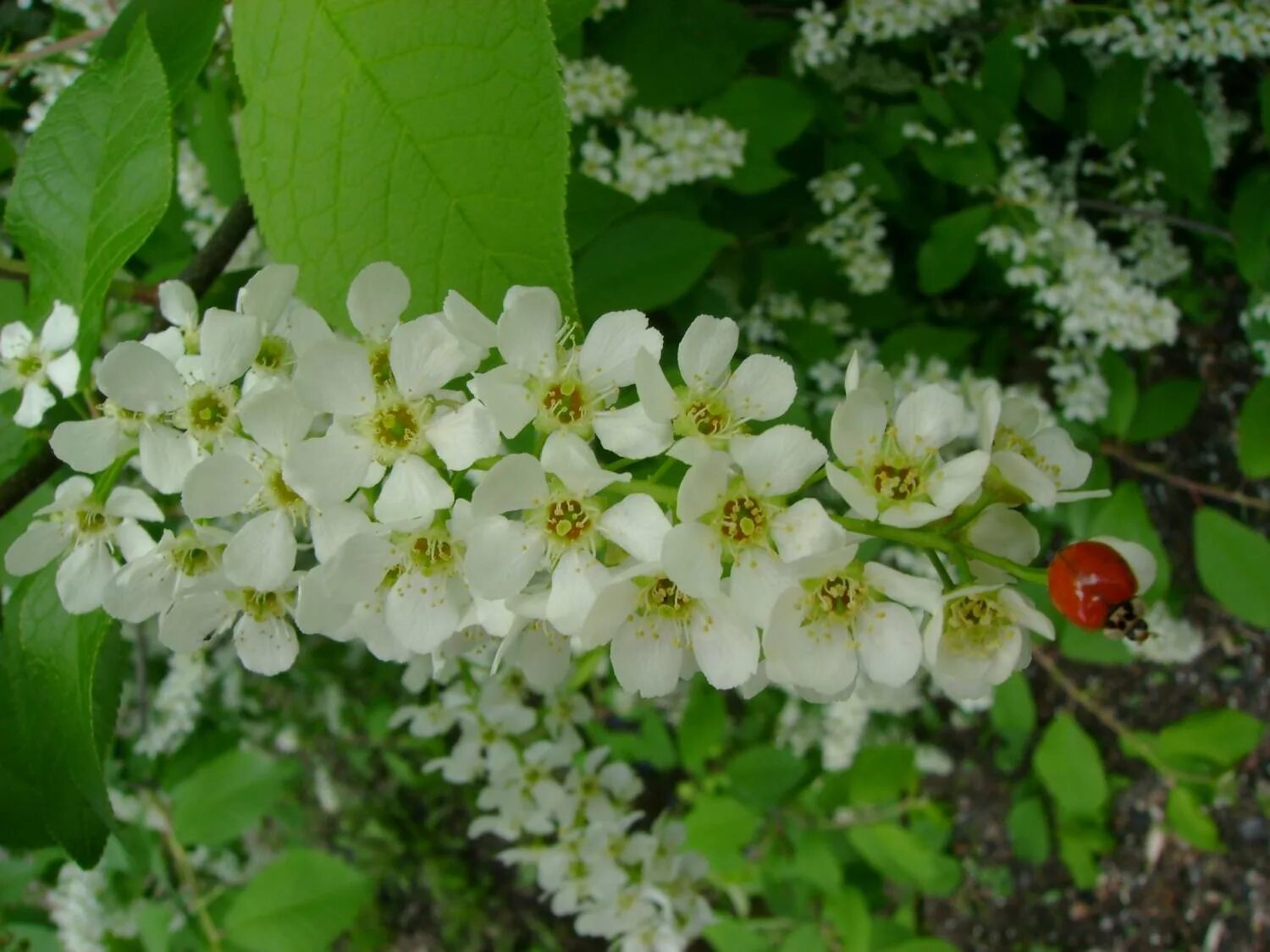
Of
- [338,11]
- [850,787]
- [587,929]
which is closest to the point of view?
[338,11]

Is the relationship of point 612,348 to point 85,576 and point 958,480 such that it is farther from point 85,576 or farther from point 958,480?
point 85,576

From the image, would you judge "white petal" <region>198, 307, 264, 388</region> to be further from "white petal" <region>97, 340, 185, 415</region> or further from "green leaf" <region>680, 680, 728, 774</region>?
"green leaf" <region>680, 680, 728, 774</region>

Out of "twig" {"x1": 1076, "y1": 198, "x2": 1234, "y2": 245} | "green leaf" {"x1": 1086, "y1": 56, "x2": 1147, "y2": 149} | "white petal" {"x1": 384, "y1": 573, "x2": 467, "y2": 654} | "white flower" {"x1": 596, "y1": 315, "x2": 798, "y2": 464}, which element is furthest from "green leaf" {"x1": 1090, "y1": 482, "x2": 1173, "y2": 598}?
"white petal" {"x1": 384, "y1": 573, "x2": 467, "y2": 654}

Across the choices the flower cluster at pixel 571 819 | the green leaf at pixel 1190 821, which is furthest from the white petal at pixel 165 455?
the green leaf at pixel 1190 821

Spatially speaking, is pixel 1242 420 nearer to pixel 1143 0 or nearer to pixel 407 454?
pixel 1143 0

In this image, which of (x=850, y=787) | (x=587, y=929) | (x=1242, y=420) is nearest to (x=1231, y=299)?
(x=1242, y=420)

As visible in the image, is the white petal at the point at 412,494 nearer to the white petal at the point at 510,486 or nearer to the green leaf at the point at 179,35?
the white petal at the point at 510,486
